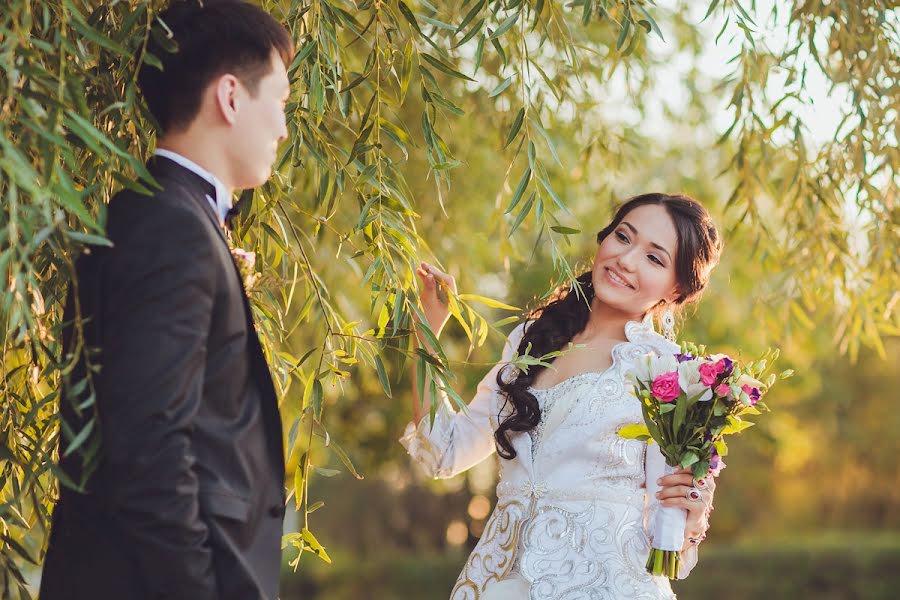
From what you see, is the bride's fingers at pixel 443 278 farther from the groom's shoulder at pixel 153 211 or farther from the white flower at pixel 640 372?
the groom's shoulder at pixel 153 211

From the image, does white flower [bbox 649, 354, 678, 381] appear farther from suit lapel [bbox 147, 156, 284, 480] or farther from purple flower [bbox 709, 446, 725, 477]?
suit lapel [bbox 147, 156, 284, 480]

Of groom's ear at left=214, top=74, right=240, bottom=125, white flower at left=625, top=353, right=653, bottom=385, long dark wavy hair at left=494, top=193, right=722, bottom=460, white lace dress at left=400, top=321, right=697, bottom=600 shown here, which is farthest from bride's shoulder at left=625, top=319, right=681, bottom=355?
groom's ear at left=214, top=74, right=240, bottom=125

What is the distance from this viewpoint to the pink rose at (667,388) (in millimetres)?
2447

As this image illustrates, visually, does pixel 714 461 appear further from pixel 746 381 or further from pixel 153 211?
pixel 153 211

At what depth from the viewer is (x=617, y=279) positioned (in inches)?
110

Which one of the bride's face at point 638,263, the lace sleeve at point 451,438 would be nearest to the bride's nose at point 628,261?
the bride's face at point 638,263

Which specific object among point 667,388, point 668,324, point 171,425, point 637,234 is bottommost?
point 171,425

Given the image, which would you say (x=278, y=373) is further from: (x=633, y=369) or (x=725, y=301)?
(x=725, y=301)

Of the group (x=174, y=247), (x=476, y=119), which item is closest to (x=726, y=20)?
(x=174, y=247)

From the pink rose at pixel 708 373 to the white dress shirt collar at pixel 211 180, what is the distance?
1.12 meters

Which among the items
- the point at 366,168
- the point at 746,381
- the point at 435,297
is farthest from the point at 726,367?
the point at 366,168

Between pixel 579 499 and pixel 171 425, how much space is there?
126cm

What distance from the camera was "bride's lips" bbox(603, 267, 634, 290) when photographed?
279cm

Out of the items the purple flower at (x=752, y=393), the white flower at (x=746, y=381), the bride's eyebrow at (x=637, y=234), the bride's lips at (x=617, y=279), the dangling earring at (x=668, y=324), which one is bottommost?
the purple flower at (x=752, y=393)
